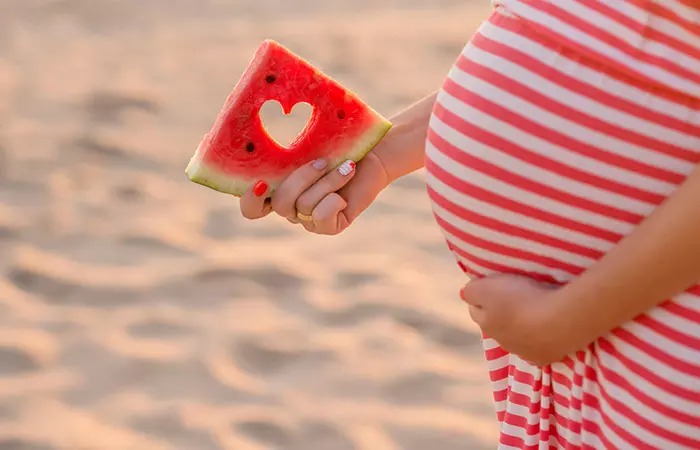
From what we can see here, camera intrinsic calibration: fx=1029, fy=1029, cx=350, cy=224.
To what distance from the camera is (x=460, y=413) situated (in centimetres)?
295

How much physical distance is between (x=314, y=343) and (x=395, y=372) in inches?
11.9

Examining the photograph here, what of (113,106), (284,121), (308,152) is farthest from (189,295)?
(308,152)

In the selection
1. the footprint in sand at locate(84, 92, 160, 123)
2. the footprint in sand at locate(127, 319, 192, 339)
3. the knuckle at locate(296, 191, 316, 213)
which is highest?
the footprint in sand at locate(84, 92, 160, 123)

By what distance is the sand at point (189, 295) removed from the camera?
2932mm

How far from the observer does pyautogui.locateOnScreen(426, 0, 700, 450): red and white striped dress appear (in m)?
1.19

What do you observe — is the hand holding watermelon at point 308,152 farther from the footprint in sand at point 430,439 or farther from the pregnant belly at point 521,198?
the footprint in sand at point 430,439

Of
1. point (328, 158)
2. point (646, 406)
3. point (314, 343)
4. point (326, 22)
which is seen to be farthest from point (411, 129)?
point (326, 22)

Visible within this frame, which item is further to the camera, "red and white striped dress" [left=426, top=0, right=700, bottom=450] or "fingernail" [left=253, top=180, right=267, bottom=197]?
"fingernail" [left=253, top=180, right=267, bottom=197]

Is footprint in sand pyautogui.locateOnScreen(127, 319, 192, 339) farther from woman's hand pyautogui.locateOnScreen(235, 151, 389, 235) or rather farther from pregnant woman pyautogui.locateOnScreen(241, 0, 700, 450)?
pregnant woman pyautogui.locateOnScreen(241, 0, 700, 450)

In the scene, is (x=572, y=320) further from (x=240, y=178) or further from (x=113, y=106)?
(x=113, y=106)

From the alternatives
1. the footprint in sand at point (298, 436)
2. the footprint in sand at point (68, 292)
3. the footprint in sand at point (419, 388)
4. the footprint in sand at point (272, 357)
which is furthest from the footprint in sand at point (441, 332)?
the footprint in sand at point (68, 292)

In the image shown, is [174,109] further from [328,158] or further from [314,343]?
[328,158]

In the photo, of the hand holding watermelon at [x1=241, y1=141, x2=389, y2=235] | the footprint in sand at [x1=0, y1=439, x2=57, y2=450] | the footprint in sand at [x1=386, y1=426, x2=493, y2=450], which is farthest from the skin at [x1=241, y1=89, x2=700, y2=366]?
the footprint in sand at [x1=0, y1=439, x2=57, y2=450]

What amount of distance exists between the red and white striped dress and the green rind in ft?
1.08
